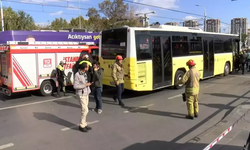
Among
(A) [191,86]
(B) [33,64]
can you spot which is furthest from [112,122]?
(B) [33,64]

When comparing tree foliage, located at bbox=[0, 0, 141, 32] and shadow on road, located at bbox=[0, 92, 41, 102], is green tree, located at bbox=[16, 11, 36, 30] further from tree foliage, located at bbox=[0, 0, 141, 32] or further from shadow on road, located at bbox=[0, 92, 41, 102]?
shadow on road, located at bbox=[0, 92, 41, 102]

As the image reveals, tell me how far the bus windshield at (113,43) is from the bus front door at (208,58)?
19.2ft

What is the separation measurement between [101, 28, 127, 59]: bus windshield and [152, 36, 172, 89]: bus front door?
1357mm

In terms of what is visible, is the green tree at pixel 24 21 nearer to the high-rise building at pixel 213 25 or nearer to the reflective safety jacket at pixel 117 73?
the reflective safety jacket at pixel 117 73

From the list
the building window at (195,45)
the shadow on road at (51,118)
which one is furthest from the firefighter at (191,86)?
the building window at (195,45)

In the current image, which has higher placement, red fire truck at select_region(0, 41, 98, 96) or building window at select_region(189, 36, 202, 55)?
building window at select_region(189, 36, 202, 55)

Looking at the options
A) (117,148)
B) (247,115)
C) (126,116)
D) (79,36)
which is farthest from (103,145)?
(79,36)

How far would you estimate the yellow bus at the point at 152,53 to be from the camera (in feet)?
28.7

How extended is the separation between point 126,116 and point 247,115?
366 centimetres

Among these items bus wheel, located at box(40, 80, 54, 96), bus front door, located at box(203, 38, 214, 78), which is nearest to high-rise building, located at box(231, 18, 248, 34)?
bus front door, located at box(203, 38, 214, 78)

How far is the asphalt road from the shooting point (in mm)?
5055

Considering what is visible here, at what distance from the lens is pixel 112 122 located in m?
6.46

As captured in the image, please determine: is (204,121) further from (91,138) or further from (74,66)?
(74,66)

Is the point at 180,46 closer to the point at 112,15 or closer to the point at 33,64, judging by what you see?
the point at 33,64
